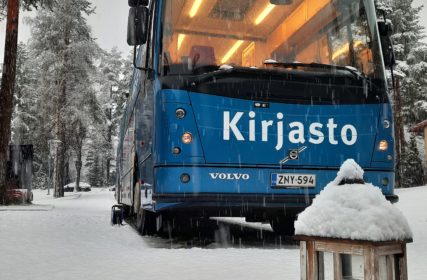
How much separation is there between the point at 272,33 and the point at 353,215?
16.1 ft

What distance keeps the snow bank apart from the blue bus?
3.73 meters

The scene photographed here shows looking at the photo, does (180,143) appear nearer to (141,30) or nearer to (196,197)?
(196,197)

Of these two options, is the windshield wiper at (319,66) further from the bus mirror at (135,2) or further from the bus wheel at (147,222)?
the bus wheel at (147,222)

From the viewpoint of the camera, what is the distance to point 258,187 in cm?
661

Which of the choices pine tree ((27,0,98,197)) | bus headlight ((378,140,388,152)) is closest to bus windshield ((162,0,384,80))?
bus headlight ((378,140,388,152))

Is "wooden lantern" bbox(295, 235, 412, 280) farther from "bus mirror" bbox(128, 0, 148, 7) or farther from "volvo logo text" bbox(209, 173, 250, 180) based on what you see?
"bus mirror" bbox(128, 0, 148, 7)

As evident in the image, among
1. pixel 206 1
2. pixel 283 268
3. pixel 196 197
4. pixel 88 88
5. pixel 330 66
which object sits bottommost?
pixel 283 268

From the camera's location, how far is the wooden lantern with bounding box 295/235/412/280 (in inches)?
97.9

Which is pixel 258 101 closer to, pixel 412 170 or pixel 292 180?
pixel 292 180

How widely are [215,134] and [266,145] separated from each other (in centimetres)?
67

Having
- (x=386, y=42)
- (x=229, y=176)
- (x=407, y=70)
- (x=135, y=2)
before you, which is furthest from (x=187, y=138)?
(x=407, y=70)

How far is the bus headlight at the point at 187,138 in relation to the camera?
6512 mm

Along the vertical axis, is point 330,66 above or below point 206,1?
below

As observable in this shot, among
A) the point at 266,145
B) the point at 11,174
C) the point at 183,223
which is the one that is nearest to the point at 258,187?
the point at 266,145
